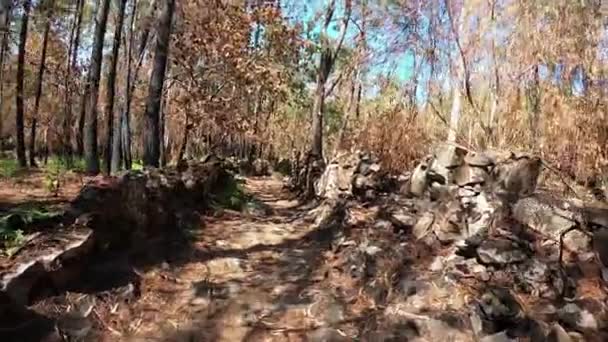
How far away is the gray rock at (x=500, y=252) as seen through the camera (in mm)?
4621

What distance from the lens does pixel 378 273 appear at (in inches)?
210

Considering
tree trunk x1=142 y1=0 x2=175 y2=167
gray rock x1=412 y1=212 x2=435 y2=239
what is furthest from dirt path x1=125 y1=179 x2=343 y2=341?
tree trunk x1=142 y1=0 x2=175 y2=167

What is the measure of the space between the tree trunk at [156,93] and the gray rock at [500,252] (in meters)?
5.92

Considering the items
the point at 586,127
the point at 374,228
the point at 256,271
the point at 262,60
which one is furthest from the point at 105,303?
the point at 262,60

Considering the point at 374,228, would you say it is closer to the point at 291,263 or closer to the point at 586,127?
the point at 291,263

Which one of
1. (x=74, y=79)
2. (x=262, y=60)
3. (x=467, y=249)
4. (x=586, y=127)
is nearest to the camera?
(x=467, y=249)

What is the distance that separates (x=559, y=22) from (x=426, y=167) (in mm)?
3170

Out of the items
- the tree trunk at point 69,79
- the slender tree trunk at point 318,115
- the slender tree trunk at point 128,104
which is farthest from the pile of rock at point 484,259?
the tree trunk at point 69,79

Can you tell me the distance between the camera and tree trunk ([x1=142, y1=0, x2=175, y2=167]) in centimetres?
927

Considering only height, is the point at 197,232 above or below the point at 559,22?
below

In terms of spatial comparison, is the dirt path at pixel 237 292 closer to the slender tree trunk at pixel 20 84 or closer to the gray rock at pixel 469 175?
the gray rock at pixel 469 175

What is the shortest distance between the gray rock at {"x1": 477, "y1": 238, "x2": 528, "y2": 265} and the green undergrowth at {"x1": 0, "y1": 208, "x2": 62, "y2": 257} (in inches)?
139

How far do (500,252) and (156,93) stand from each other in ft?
20.6

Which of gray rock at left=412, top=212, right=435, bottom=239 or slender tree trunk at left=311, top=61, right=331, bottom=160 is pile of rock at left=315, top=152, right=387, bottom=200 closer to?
gray rock at left=412, top=212, right=435, bottom=239
